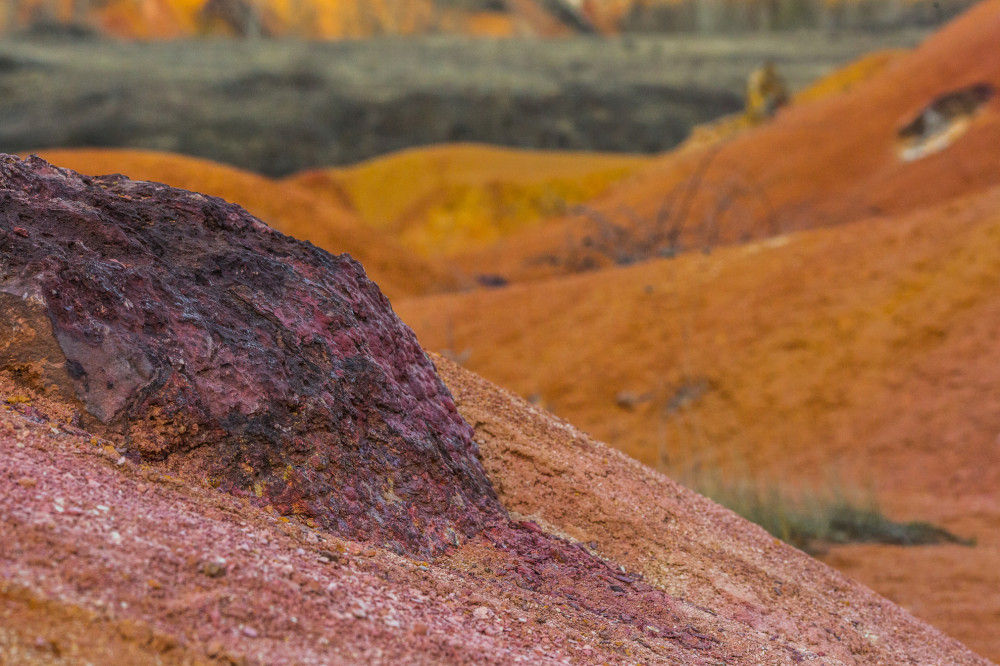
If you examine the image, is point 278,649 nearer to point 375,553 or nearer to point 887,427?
point 375,553

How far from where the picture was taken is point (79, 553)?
1856 mm

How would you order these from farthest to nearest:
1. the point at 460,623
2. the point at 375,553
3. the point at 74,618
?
the point at 375,553 < the point at 460,623 < the point at 74,618

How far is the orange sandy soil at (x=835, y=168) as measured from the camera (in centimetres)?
1566

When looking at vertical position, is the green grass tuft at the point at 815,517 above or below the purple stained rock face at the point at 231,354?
above


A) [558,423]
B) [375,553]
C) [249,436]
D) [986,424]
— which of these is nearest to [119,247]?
[249,436]

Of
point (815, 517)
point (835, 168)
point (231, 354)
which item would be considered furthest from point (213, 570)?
point (835, 168)

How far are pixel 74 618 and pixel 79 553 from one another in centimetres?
19

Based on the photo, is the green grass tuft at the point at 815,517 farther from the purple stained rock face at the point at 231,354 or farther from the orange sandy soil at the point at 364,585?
the purple stained rock face at the point at 231,354

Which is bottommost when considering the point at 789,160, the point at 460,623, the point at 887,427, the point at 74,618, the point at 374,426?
the point at 74,618

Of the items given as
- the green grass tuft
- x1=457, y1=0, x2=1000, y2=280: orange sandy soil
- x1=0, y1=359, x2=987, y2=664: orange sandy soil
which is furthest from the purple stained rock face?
x1=457, y1=0, x2=1000, y2=280: orange sandy soil

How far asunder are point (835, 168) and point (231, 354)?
17.2 m

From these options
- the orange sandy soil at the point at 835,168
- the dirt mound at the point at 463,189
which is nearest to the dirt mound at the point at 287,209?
the orange sandy soil at the point at 835,168

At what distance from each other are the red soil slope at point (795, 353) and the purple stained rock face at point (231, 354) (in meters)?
4.42

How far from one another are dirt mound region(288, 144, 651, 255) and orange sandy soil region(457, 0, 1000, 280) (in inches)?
131
